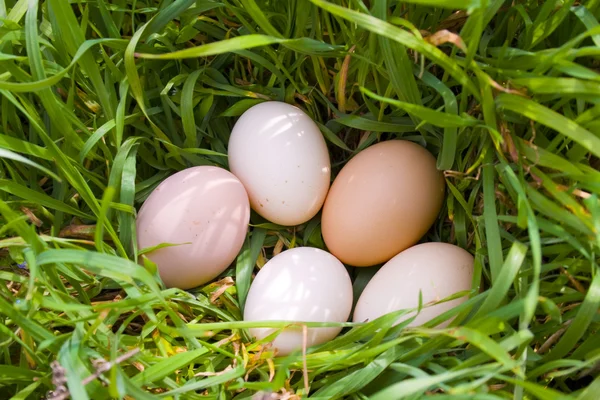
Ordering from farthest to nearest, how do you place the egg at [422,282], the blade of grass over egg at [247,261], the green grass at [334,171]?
the blade of grass over egg at [247,261]
the egg at [422,282]
the green grass at [334,171]

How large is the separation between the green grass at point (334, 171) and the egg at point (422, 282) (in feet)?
0.12

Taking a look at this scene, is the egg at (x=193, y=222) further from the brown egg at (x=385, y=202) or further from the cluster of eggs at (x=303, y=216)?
the brown egg at (x=385, y=202)

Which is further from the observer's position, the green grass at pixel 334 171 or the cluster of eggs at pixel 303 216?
the cluster of eggs at pixel 303 216

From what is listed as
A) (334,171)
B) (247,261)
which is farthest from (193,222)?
(334,171)

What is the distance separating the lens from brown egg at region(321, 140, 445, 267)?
85cm

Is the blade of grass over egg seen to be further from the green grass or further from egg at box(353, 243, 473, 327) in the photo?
egg at box(353, 243, 473, 327)

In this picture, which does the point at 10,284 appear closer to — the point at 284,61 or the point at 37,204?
the point at 37,204

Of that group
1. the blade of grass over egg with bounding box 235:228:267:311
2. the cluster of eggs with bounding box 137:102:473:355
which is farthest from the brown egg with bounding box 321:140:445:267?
the blade of grass over egg with bounding box 235:228:267:311

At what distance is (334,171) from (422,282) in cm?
28

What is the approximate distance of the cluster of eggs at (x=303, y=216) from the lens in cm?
82

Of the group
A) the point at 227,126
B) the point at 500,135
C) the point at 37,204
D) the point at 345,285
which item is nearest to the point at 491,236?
the point at 500,135

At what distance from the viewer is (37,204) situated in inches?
33.3

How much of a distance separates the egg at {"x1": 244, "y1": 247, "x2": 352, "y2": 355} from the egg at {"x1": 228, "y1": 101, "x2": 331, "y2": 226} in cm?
8

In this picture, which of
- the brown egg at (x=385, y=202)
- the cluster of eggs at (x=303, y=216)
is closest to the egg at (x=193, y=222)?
the cluster of eggs at (x=303, y=216)
